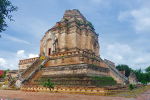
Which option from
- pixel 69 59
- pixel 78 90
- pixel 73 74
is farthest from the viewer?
pixel 69 59

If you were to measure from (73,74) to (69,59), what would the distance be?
3.76 meters

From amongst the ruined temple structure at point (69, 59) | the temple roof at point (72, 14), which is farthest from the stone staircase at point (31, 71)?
the temple roof at point (72, 14)

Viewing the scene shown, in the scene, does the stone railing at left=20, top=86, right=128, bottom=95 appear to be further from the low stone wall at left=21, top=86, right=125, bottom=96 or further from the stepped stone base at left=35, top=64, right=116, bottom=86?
the stepped stone base at left=35, top=64, right=116, bottom=86

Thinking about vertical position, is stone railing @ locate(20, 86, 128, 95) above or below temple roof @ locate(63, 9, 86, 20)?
below

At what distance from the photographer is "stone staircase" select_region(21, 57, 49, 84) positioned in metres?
24.7

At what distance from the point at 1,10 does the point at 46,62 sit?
16.8 m

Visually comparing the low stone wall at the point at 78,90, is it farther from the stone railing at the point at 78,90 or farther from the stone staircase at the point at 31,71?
the stone staircase at the point at 31,71

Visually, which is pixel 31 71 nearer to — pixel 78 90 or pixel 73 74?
pixel 73 74

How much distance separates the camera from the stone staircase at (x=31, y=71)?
2471 centimetres

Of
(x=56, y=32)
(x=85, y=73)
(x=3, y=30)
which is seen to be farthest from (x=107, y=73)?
(x=3, y=30)

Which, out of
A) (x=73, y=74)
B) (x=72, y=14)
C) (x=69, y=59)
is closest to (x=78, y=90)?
(x=73, y=74)

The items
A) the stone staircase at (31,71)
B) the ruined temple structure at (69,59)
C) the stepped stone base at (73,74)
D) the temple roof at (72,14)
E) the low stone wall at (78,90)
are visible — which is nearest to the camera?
the low stone wall at (78,90)

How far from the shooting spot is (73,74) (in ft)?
76.8

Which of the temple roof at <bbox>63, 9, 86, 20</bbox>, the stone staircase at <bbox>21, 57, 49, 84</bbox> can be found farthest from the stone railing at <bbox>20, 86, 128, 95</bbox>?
the temple roof at <bbox>63, 9, 86, 20</bbox>
